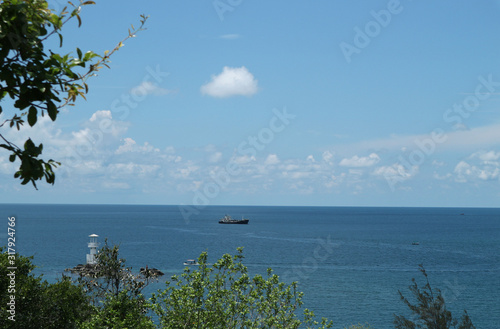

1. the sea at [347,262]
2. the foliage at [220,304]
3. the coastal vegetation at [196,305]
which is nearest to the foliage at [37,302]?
the coastal vegetation at [196,305]

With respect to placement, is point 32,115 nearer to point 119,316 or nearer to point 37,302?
point 119,316

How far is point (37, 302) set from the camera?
64.7ft

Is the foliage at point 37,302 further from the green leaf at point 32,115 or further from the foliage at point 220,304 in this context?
the green leaf at point 32,115

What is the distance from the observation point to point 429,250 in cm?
11650

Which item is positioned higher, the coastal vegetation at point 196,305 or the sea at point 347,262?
the sea at point 347,262

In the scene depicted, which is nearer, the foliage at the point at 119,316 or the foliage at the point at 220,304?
the foliage at the point at 119,316

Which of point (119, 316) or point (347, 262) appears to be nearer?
point (119, 316)

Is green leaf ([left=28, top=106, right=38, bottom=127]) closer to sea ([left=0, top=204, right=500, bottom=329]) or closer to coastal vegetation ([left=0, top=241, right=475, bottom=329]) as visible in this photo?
coastal vegetation ([left=0, top=241, right=475, bottom=329])

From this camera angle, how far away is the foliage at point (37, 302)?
59.6 ft

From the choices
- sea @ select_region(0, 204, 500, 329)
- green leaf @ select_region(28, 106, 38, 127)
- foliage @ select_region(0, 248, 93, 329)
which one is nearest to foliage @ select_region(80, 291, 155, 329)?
foliage @ select_region(0, 248, 93, 329)

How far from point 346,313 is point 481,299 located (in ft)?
68.2

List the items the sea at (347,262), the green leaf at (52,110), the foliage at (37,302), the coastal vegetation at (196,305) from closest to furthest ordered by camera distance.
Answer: the green leaf at (52,110) → the coastal vegetation at (196,305) → the foliage at (37,302) → the sea at (347,262)

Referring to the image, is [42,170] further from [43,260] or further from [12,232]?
[43,260]

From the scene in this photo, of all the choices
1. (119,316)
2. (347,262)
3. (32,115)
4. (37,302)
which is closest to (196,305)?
(119,316)
